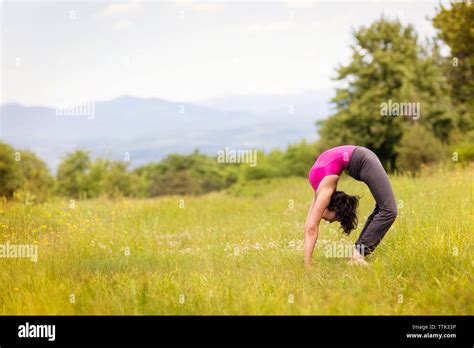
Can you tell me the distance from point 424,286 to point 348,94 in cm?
2910

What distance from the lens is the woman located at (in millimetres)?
7141

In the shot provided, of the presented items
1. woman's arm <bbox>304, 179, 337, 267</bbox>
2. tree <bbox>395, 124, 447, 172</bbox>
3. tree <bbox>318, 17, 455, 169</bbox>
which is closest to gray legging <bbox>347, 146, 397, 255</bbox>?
woman's arm <bbox>304, 179, 337, 267</bbox>

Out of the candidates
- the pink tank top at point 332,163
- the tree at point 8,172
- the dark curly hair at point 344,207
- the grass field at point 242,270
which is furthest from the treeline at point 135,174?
the dark curly hair at point 344,207

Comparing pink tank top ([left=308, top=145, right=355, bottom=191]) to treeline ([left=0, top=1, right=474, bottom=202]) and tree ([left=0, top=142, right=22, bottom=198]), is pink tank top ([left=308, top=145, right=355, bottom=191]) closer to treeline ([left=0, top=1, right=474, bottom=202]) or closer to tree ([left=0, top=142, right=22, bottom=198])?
treeline ([left=0, top=1, right=474, bottom=202])

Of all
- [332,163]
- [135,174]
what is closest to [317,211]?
[332,163]

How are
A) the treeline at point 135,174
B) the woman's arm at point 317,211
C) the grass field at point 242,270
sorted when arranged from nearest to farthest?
the grass field at point 242,270, the woman's arm at point 317,211, the treeline at point 135,174

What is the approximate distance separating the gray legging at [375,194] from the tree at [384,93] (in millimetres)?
25194

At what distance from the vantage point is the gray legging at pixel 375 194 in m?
7.22

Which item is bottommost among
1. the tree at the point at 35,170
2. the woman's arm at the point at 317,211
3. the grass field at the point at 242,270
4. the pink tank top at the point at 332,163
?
the grass field at the point at 242,270

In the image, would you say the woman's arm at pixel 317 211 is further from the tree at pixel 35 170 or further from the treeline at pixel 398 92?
the tree at pixel 35 170

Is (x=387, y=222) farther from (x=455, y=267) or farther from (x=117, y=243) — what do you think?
(x=117, y=243)

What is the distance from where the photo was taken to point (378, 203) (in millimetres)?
7316

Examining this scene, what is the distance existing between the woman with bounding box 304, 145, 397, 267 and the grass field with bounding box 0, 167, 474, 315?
29 centimetres
